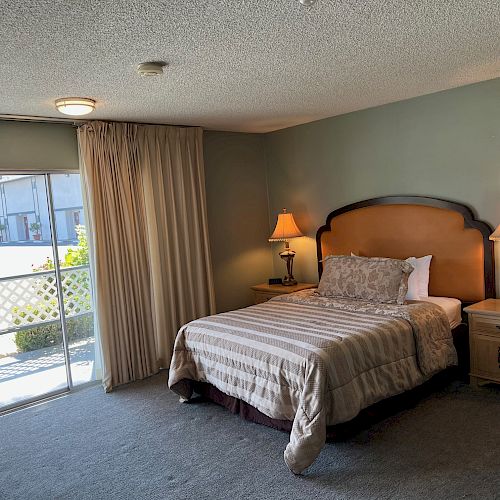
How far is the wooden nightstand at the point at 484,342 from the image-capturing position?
3.70m

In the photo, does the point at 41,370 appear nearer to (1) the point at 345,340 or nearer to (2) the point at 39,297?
(2) the point at 39,297

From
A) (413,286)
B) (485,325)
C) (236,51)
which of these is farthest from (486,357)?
(236,51)

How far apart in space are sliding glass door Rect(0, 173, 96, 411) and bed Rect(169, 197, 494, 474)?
1260 millimetres

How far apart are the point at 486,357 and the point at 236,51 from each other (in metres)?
2.82

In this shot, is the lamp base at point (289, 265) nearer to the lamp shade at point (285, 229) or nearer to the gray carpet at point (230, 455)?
the lamp shade at point (285, 229)

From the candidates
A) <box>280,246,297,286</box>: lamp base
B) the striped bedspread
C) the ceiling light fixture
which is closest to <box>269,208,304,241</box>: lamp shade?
<box>280,246,297,286</box>: lamp base

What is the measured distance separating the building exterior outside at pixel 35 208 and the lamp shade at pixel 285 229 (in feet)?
6.58

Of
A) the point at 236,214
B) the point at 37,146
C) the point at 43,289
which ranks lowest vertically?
the point at 43,289

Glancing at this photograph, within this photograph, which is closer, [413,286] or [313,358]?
[313,358]


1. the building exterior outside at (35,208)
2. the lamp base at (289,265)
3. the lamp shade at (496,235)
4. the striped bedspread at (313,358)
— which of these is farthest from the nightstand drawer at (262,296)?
the lamp shade at (496,235)

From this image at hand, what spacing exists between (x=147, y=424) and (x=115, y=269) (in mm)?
1470

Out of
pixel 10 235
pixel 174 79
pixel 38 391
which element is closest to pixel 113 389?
pixel 38 391

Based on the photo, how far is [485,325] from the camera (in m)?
3.75

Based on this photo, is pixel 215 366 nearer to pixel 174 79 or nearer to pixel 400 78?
pixel 174 79
